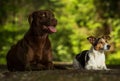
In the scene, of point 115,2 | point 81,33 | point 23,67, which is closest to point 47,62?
point 23,67

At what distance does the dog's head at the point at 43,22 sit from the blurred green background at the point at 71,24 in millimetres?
10072

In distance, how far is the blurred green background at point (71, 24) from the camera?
1788 centimetres

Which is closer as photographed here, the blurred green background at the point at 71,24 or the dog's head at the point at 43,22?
the dog's head at the point at 43,22

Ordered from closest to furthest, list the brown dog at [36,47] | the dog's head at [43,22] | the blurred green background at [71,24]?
the dog's head at [43,22] < the brown dog at [36,47] < the blurred green background at [71,24]

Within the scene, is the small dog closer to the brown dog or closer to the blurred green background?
the brown dog

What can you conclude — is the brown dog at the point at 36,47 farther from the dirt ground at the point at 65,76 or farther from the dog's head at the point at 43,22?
the dirt ground at the point at 65,76

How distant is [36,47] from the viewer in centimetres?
702

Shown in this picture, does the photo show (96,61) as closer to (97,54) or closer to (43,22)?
(97,54)

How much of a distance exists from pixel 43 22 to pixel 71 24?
41.2 feet

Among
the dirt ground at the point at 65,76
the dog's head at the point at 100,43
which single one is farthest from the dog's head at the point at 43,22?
the dirt ground at the point at 65,76

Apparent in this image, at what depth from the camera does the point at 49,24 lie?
687 centimetres

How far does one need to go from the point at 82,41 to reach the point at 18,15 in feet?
9.67

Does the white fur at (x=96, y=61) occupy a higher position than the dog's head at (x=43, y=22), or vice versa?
the dog's head at (x=43, y=22)

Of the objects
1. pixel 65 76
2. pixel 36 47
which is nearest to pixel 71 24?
pixel 36 47
